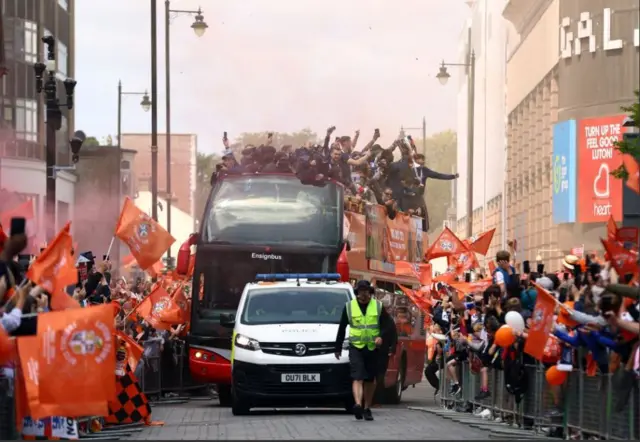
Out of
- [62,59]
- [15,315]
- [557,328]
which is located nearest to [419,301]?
[557,328]

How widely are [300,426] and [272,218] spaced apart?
9.08 m

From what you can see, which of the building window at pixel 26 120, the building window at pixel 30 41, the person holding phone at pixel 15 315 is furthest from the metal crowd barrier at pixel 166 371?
the building window at pixel 30 41

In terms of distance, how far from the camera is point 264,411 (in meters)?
25.8

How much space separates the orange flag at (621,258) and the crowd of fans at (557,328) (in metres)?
0.08

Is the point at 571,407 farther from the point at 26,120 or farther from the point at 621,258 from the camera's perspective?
the point at 26,120

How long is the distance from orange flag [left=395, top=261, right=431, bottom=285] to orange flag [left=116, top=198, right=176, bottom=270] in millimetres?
4568

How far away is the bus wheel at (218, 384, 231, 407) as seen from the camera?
94.0 ft

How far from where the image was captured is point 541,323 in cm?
1794

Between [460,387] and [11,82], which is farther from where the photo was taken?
[11,82]

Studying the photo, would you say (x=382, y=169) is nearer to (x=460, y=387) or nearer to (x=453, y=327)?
(x=453, y=327)

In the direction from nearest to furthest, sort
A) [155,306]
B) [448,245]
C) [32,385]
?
1. [32,385]
2. [155,306]
3. [448,245]

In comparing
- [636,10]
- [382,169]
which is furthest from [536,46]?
[382,169]

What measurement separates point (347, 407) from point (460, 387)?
2.88 metres

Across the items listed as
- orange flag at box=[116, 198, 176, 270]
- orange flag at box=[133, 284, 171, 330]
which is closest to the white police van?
orange flag at box=[133, 284, 171, 330]
